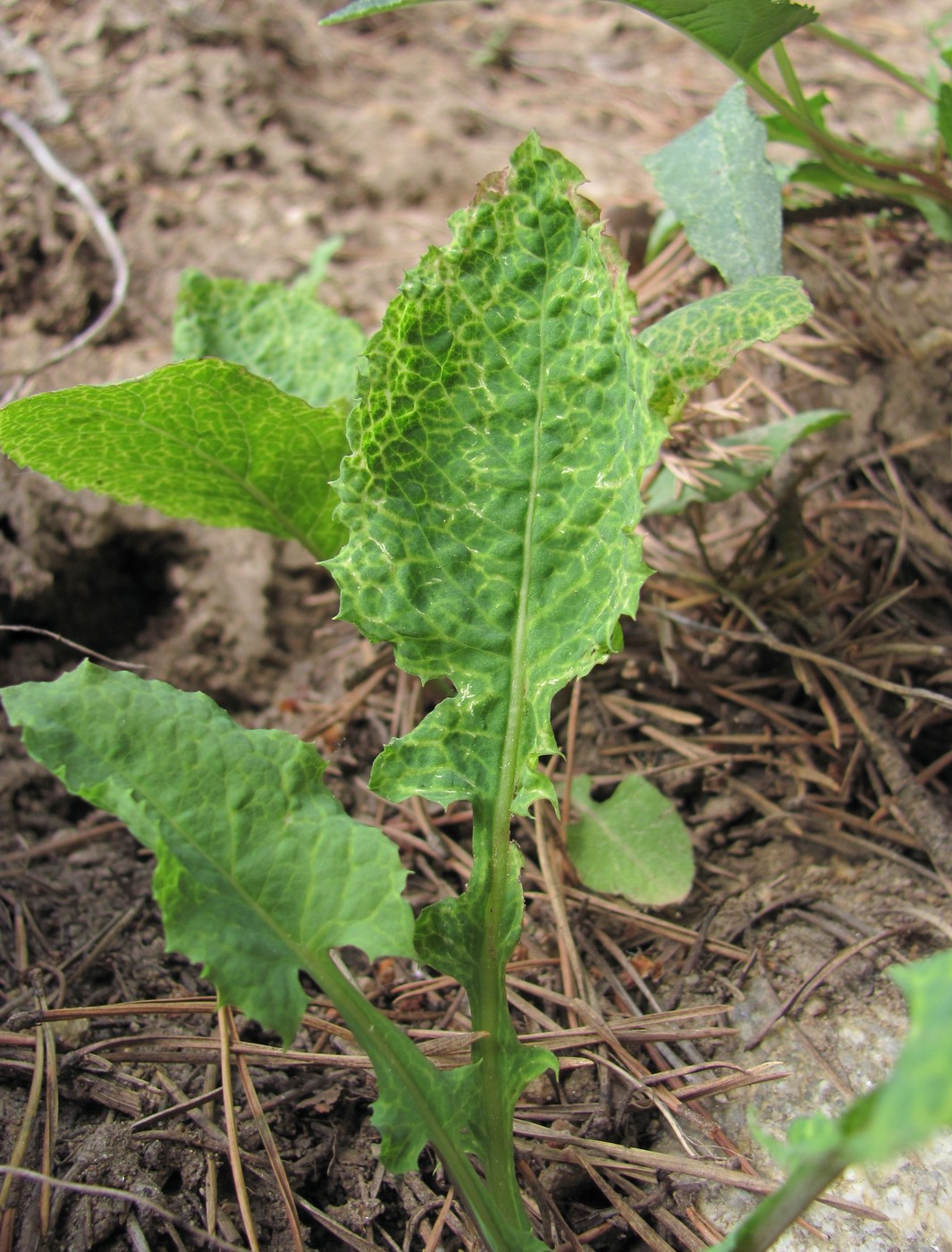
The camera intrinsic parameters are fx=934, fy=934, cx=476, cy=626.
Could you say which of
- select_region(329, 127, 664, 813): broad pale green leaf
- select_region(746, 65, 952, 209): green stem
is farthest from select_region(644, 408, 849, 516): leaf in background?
select_region(746, 65, 952, 209): green stem

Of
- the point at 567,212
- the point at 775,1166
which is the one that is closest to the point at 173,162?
the point at 567,212

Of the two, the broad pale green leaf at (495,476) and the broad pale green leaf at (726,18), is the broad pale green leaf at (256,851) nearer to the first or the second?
the broad pale green leaf at (495,476)

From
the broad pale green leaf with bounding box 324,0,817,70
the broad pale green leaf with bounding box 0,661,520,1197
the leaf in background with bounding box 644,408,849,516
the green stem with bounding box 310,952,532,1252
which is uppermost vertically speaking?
the broad pale green leaf with bounding box 324,0,817,70

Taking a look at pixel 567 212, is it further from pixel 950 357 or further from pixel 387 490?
pixel 950 357

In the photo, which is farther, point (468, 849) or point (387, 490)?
point (468, 849)

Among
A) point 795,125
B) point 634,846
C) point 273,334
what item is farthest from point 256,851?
point 795,125

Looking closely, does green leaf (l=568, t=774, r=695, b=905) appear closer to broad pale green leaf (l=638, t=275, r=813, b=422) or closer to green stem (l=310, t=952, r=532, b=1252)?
green stem (l=310, t=952, r=532, b=1252)

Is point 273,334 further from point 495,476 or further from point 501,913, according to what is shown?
point 501,913
